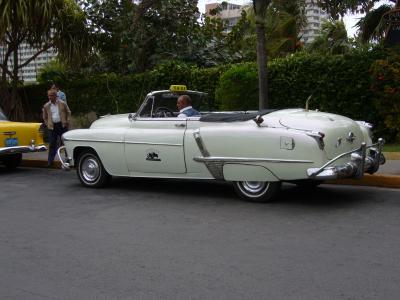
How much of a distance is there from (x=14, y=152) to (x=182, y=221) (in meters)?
5.71

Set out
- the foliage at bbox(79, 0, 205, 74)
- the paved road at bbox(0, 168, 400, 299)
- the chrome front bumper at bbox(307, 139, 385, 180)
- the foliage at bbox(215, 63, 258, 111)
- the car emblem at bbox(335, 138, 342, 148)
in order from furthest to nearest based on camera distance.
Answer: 1. the foliage at bbox(79, 0, 205, 74)
2. the foliage at bbox(215, 63, 258, 111)
3. the car emblem at bbox(335, 138, 342, 148)
4. the chrome front bumper at bbox(307, 139, 385, 180)
5. the paved road at bbox(0, 168, 400, 299)

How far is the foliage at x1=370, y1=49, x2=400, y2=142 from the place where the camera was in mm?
11695

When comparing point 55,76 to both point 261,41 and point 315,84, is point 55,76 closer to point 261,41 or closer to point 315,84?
point 261,41

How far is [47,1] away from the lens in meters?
15.9

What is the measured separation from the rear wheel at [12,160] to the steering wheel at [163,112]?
4.83 m

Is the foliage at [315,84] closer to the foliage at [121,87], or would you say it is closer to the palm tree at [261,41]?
the foliage at [121,87]

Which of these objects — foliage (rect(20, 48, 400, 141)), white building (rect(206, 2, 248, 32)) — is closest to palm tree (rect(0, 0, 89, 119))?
foliage (rect(20, 48, 400, 141))

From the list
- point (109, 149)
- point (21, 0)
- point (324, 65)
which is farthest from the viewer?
point (21, 0)

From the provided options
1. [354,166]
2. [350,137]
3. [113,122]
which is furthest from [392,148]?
[113,122]

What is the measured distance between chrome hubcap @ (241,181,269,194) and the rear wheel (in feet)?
21.5

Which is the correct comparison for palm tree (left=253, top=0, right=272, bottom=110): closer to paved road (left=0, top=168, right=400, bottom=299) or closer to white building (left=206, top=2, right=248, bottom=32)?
paved road (left=0, top=168, right=400, bottom=299)

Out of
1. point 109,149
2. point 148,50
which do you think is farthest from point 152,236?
point 148,50

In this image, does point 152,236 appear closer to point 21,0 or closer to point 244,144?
point 244,144

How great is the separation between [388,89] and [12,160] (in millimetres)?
8065
